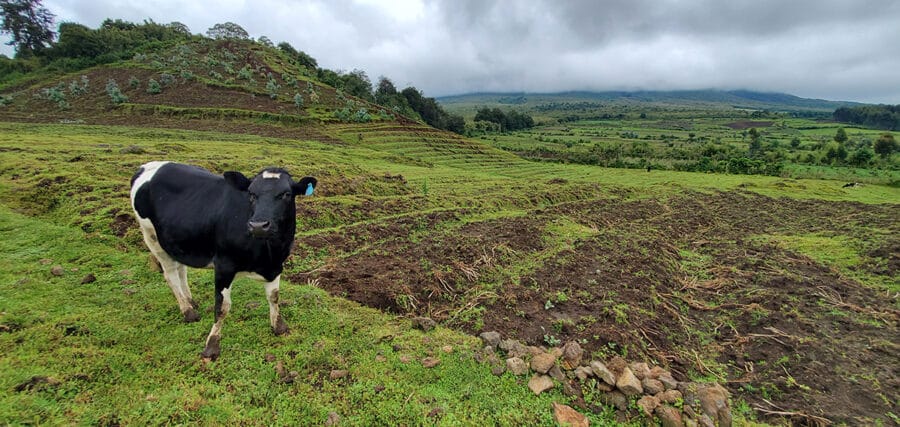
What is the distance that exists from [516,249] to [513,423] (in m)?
7.22

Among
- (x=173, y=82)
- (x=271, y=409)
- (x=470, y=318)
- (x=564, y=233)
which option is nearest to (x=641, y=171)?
(x=564, y=233)

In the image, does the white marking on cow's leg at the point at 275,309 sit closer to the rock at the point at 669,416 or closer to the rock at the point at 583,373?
the rock at the point at 583,373

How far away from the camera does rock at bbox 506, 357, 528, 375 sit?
4961 millimetres

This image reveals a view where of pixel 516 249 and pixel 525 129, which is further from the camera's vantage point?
pixel 525 129

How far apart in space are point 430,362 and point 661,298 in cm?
624

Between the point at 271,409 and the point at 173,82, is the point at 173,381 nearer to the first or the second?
the point at 271,409

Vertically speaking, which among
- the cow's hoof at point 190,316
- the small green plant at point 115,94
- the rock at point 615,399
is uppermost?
the small green plant at point 115,94

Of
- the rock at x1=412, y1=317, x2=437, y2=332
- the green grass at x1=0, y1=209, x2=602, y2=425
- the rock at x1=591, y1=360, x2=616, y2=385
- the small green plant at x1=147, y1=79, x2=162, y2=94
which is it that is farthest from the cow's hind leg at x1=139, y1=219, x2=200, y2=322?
the small green plant at x1=147, y1=79, x2=162, y2=94

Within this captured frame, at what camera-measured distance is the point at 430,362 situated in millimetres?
5102

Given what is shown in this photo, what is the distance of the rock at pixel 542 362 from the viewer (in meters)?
4.91

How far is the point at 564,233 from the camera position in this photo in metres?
13.6

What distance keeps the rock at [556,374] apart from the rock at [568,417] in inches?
19.0

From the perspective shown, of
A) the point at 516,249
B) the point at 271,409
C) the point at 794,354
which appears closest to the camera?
the point at 271,409

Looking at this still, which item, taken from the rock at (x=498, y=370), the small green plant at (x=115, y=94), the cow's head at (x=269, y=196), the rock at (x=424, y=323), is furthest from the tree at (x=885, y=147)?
the small green plant at (x=115, y=94)
